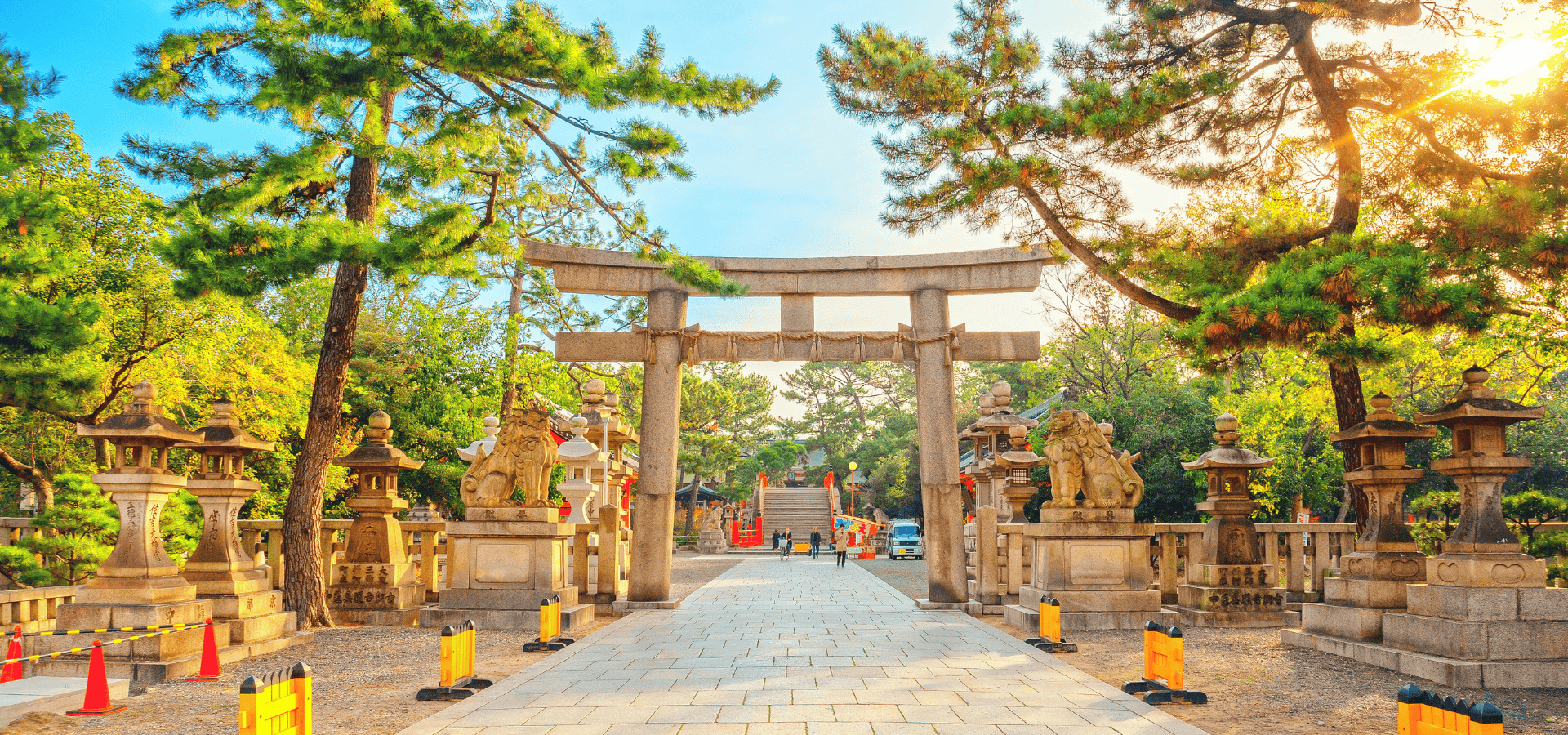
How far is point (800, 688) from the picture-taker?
664 centimetres

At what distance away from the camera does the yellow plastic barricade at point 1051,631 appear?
8.72 meters

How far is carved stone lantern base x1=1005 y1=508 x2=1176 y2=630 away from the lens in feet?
34.2

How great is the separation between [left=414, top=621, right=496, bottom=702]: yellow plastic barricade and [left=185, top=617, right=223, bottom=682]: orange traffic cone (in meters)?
2.00

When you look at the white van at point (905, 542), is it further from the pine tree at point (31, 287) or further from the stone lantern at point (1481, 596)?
the pine tree at point (31, 287)

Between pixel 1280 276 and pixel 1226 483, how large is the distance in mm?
5089

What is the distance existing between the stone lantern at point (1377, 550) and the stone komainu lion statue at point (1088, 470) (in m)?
2.36

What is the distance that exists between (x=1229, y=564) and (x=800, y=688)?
283 inches

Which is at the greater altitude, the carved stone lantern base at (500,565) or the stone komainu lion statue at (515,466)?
the stone komainu lion statue at (515,466)

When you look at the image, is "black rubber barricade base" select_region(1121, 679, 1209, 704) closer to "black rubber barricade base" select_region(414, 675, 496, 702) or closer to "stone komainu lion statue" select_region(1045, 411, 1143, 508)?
"stone komainu lion statue" select_region(1045, 411, 1143, 508)

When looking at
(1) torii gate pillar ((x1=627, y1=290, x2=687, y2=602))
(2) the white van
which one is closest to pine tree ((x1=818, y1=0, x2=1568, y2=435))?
(1) torii gate pillar ((x1=627, y1=290, x2=687, y2=602))

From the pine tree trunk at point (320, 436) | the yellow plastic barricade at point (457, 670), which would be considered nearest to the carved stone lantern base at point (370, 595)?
the pine tree trunk at point (320, 436)

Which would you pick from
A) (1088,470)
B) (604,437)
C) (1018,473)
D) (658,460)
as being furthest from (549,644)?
(1018,473)

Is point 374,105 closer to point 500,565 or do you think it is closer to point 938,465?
point 500,565

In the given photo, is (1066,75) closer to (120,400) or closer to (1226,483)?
(1226,483)
